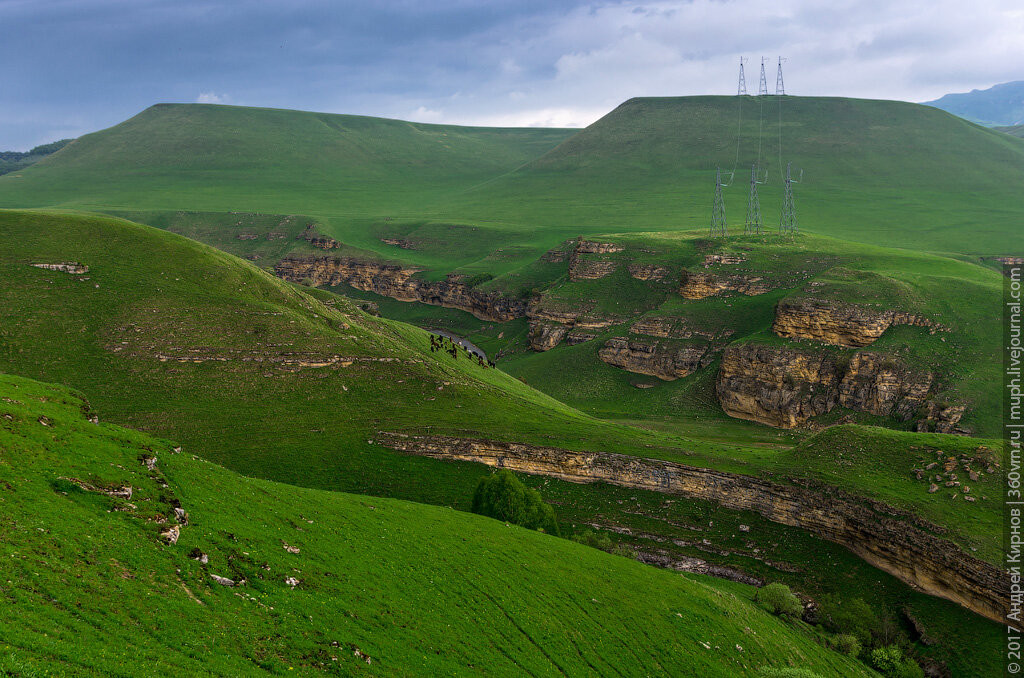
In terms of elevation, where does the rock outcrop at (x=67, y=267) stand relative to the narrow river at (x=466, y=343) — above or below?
above

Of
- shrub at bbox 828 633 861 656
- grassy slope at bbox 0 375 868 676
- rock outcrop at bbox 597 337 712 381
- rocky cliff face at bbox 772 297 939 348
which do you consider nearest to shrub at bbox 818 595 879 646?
shrub at bbox 828 633 861 656

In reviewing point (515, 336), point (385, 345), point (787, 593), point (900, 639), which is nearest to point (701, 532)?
point (787, 593)

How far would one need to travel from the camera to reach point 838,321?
109938 millimetres

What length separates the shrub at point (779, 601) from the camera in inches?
2143

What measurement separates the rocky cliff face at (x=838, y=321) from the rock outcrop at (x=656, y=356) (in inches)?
747

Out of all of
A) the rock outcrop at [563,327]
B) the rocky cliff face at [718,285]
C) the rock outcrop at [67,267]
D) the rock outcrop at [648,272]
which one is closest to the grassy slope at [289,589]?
the rock outcrop at [67,267]

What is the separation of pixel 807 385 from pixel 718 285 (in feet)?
136

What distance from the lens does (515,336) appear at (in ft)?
574

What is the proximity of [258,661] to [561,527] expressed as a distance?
164 feet

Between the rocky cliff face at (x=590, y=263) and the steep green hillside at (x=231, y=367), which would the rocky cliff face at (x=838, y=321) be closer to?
the steep green hillside at (x=231, y=367)

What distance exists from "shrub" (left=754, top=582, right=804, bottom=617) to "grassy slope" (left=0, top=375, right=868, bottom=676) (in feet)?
11.1

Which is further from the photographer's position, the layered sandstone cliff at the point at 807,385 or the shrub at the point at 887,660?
the layered sandstone cliff at the point at 807,385

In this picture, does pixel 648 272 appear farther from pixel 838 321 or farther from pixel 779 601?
pixel 779 601

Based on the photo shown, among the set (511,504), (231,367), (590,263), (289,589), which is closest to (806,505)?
(511,504)
